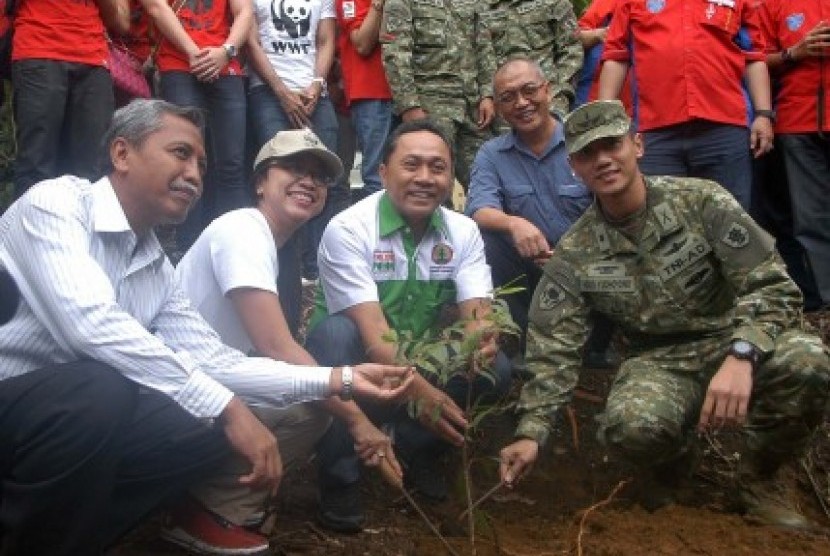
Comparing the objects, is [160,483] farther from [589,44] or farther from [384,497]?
[589,44]

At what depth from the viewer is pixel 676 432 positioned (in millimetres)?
3730

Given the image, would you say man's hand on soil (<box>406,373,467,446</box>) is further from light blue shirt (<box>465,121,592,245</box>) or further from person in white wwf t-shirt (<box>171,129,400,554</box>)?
light blue shirt (<box>465,121,592,245</box>)

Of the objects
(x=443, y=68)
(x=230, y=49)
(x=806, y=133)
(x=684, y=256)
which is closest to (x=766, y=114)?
(x=806, y=133)

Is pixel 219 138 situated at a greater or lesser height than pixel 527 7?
lesser

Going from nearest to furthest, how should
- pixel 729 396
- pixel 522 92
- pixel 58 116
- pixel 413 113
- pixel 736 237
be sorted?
pixel 729 396
pixel 736 237
pixel 58 116
pixel 522 92
pixel 413 113

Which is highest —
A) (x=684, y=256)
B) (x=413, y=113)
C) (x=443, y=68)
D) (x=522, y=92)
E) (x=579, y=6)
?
(x=579, y=6)

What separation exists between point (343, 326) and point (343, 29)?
236cm

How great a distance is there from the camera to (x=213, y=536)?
3.17 metres

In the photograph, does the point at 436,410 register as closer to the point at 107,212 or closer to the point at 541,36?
the point at 107,212

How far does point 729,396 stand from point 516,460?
719 mm

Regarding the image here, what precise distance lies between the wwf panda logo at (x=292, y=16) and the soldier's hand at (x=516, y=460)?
2777 millimetres

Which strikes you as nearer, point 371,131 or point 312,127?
point 312,127

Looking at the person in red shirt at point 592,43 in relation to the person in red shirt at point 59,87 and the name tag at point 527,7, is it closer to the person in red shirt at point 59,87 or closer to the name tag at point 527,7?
the name tag at point 527,7

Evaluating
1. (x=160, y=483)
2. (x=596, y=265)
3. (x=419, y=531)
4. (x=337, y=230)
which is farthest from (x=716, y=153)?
(x=160, y=483)
